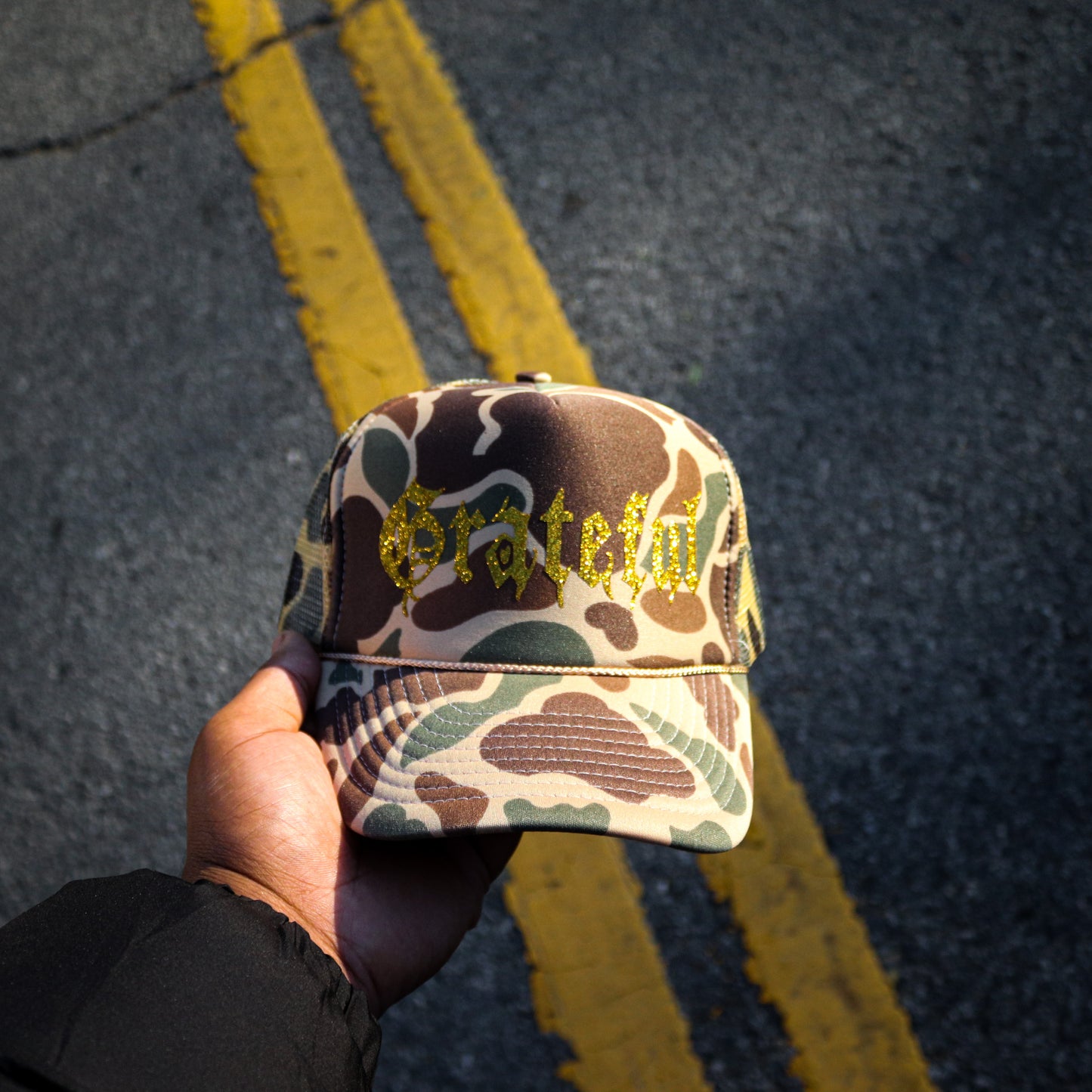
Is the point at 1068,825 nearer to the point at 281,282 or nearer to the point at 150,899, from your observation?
the point at 150,899

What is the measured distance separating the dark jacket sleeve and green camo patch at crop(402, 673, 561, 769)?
327 millimetres

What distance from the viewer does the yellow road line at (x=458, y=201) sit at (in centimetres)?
232

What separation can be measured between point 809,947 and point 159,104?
287cm

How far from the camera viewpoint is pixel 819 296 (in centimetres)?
229

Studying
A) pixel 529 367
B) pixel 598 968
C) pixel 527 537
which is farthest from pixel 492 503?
pixel 598 968

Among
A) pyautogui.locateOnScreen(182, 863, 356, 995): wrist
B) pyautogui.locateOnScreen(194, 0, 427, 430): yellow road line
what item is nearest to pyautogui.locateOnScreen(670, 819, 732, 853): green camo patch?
pyautogui.locateOnScreen(182, 863, 356, 995): wrist

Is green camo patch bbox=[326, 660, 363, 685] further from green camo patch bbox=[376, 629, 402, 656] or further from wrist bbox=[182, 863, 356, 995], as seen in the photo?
wrist bbox=[182, 863, 356, 995]

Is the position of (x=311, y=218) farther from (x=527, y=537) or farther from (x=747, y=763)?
(x=747, y=763)

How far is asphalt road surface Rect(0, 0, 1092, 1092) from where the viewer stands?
6.32 feet

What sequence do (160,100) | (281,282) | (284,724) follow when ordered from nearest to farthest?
(284,724)
(281,282)
(160,100)

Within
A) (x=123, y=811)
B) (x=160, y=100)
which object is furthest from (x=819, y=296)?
(x=123, y=811)

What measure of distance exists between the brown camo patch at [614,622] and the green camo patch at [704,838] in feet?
0.88

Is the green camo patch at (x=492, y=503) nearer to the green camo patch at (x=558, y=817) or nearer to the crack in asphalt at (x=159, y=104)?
the green camo patch at (x=558, y=817)

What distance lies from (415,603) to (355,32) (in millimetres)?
2124
